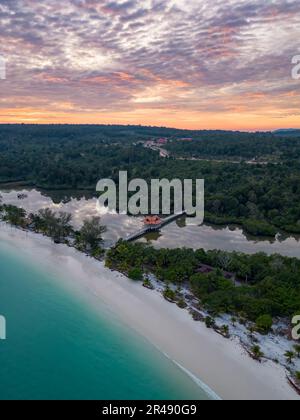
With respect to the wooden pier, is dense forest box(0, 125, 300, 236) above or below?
above

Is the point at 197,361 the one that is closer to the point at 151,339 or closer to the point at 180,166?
the point at 151,339

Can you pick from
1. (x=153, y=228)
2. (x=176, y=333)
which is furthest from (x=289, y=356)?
(x=153, y=228)

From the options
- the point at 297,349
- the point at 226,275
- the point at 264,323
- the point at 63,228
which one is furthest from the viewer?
the point at 63,228

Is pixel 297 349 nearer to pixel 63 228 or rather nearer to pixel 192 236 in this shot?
pixel 192 236

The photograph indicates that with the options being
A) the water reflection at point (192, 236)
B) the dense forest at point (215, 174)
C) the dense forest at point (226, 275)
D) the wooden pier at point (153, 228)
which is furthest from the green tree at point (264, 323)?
the dense forest at point (215, 174)

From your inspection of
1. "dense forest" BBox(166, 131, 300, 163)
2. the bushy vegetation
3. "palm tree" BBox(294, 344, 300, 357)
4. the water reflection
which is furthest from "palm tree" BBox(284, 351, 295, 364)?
"dense forest" BBox(166, 131, 300, 163)

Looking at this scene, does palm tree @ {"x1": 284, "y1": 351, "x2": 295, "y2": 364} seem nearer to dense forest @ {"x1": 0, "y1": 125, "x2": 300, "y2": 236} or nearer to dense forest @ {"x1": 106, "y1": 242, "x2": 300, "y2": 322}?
dense forest @ {"x1": 106, "y1": 242, "x2": 300, "y2": 322}
